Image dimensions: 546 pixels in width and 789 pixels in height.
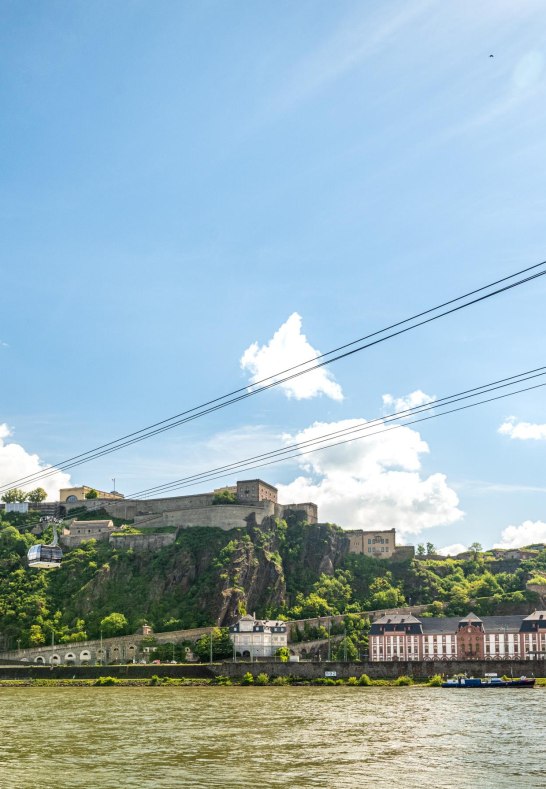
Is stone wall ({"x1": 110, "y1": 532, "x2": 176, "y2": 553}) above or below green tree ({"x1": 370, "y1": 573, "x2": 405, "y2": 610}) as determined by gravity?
above

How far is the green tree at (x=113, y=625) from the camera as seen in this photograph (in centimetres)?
10431

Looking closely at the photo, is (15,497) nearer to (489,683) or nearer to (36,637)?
(36,637)

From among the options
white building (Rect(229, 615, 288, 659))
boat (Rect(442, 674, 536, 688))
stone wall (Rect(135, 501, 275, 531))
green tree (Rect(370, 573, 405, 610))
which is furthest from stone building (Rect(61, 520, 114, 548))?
boat (Rect(442, 674, 536, 688))

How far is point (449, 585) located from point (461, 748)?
328 feet

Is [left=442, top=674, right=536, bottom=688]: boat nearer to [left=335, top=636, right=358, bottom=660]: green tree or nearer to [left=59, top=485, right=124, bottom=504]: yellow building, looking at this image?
[left=335, top=636, right=358, bottom=660]: green tree

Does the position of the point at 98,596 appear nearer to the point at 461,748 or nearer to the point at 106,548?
the point at 106,548

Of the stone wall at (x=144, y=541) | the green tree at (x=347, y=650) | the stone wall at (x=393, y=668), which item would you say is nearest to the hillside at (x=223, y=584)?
the stone wall at (x=144, y=541)

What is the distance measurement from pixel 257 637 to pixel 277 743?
69.3m

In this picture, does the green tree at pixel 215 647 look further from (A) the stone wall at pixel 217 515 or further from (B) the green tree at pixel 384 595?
(B) the green tree at pixel 384 595

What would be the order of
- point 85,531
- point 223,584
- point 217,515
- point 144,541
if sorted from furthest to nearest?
point 85,531
point 217,515
point 144,541
point 223,584

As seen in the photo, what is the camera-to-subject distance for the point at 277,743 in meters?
33.7

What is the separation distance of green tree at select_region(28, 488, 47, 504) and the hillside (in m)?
15.9

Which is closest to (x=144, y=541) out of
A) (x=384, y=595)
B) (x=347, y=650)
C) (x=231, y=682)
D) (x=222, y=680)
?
(x=384, y=595)

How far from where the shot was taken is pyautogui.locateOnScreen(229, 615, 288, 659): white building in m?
100
